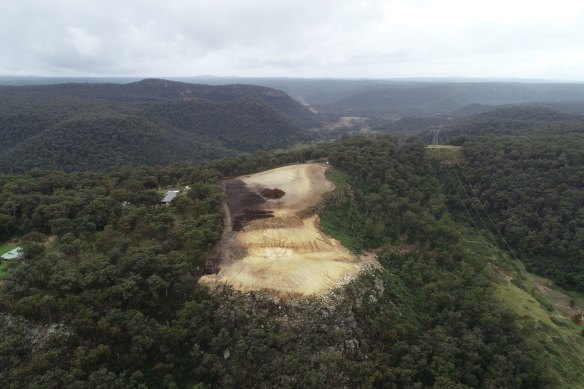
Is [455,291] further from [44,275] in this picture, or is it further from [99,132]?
[99,132]

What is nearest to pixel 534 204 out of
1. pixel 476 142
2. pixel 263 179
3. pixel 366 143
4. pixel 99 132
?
pixel 476 142

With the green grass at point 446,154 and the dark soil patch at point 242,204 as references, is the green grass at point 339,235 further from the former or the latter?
the green grass at point 446,154

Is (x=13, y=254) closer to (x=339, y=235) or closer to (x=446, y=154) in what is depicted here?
(x=339, y=235)

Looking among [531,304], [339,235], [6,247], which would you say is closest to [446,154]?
[531,304]

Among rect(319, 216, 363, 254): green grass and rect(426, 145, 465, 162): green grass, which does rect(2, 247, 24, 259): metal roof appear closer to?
rect(319, 216, 363, 254): green grass

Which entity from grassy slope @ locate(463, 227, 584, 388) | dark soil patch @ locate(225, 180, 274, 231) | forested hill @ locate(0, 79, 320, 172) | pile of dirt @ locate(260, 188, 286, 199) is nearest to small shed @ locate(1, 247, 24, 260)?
dark soil patch @ locate(225, 180, 274, 231)
